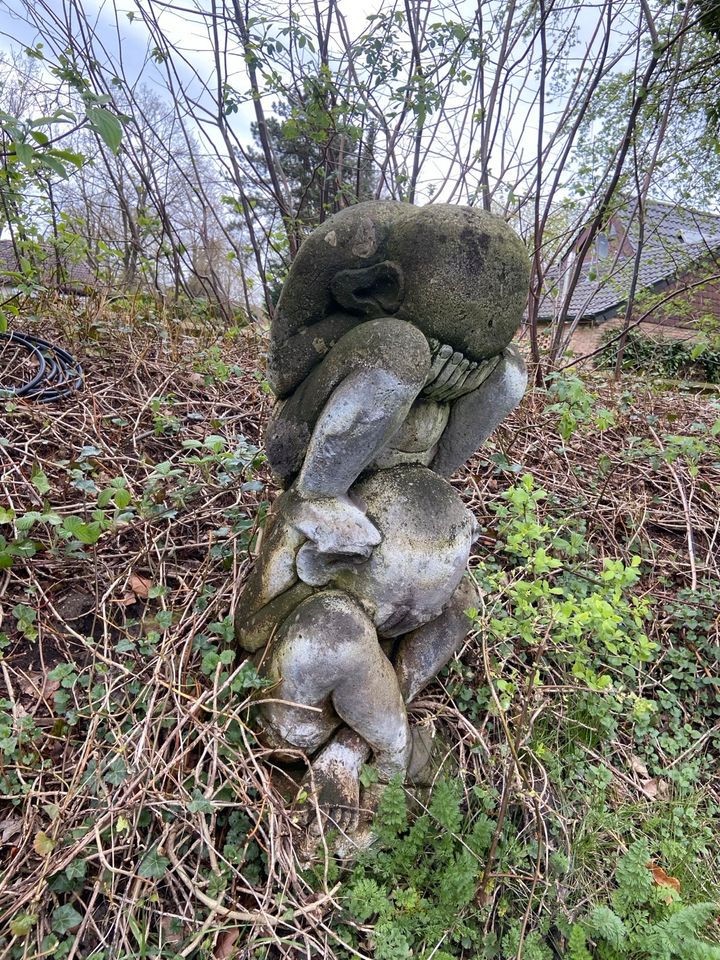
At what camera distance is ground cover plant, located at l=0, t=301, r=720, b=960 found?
1468 mm

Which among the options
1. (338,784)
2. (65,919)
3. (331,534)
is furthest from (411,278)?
(65,919)

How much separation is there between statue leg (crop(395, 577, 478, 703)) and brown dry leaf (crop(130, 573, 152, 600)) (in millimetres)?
1171

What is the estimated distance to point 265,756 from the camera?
1.59 meters

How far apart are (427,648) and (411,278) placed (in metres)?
1.13

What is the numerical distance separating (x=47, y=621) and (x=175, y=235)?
13.4 ft

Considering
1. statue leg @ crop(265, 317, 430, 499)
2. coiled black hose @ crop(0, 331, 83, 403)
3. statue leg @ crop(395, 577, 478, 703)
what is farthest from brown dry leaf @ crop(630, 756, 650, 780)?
coiled black hose @ crop(0, 331, 83, 403)

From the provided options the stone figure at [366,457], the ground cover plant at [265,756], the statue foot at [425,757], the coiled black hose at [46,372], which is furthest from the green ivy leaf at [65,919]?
the coiled black hose at [46,372]

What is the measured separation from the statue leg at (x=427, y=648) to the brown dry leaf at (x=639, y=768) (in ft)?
3.51

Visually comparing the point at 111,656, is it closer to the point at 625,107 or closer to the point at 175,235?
the point at 175,235

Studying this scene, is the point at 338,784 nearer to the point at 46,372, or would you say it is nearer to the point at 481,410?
the point at 481,410

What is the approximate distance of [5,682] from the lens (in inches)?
74.8

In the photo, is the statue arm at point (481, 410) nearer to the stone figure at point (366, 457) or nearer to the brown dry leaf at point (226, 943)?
the stone figure at point (366, 457)

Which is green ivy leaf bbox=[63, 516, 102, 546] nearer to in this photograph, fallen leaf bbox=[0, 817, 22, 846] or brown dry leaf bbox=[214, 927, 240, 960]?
fallen leaf bbox=[0, 817, 22, 846]

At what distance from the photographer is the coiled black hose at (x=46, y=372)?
10.4 ft
